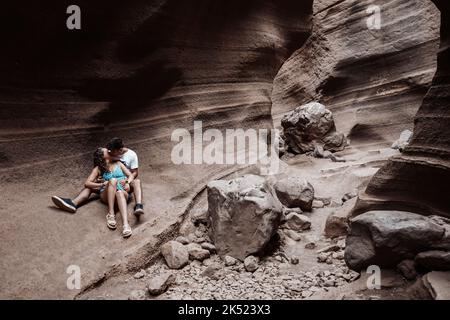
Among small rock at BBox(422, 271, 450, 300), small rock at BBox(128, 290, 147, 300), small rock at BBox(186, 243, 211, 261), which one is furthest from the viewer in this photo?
small rock at BBox(186, 243, 211, 261)

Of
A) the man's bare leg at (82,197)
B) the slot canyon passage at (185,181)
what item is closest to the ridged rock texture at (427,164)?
the slot canyon passage at (185,181)

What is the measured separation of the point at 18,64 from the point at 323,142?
20.1 ft

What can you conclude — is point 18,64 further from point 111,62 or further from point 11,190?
point 11,190

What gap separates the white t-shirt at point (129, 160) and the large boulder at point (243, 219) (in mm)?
1165

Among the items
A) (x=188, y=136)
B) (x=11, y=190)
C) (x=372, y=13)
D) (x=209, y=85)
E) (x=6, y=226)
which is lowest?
(x=6, y=226)

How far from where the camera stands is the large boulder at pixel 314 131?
7.99 meters

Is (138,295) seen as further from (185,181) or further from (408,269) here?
(408,269)

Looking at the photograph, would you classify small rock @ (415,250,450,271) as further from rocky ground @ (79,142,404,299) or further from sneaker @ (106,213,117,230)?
sneaker @ (106,213,117,230)

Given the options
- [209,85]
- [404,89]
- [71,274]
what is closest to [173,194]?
[71,274]

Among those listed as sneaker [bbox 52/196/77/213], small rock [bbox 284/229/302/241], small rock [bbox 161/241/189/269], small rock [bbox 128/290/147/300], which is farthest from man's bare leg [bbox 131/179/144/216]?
small rock [bbox 284/229/302/241]

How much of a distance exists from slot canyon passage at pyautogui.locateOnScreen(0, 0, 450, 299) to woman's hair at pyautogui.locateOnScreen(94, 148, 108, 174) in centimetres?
32

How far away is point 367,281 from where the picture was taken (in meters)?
3.06

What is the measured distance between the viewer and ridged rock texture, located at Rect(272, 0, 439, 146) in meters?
8.01

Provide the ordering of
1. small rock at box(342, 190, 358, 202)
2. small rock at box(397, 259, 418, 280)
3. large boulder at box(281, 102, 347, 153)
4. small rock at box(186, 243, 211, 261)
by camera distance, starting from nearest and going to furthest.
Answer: small rock at box(397, 259, 418, 280) → small rock at box(186, 243, 211, 261) → small rock at box(342, 190, 358, 202) → large boulder at box(281, 102, 347, 153)
